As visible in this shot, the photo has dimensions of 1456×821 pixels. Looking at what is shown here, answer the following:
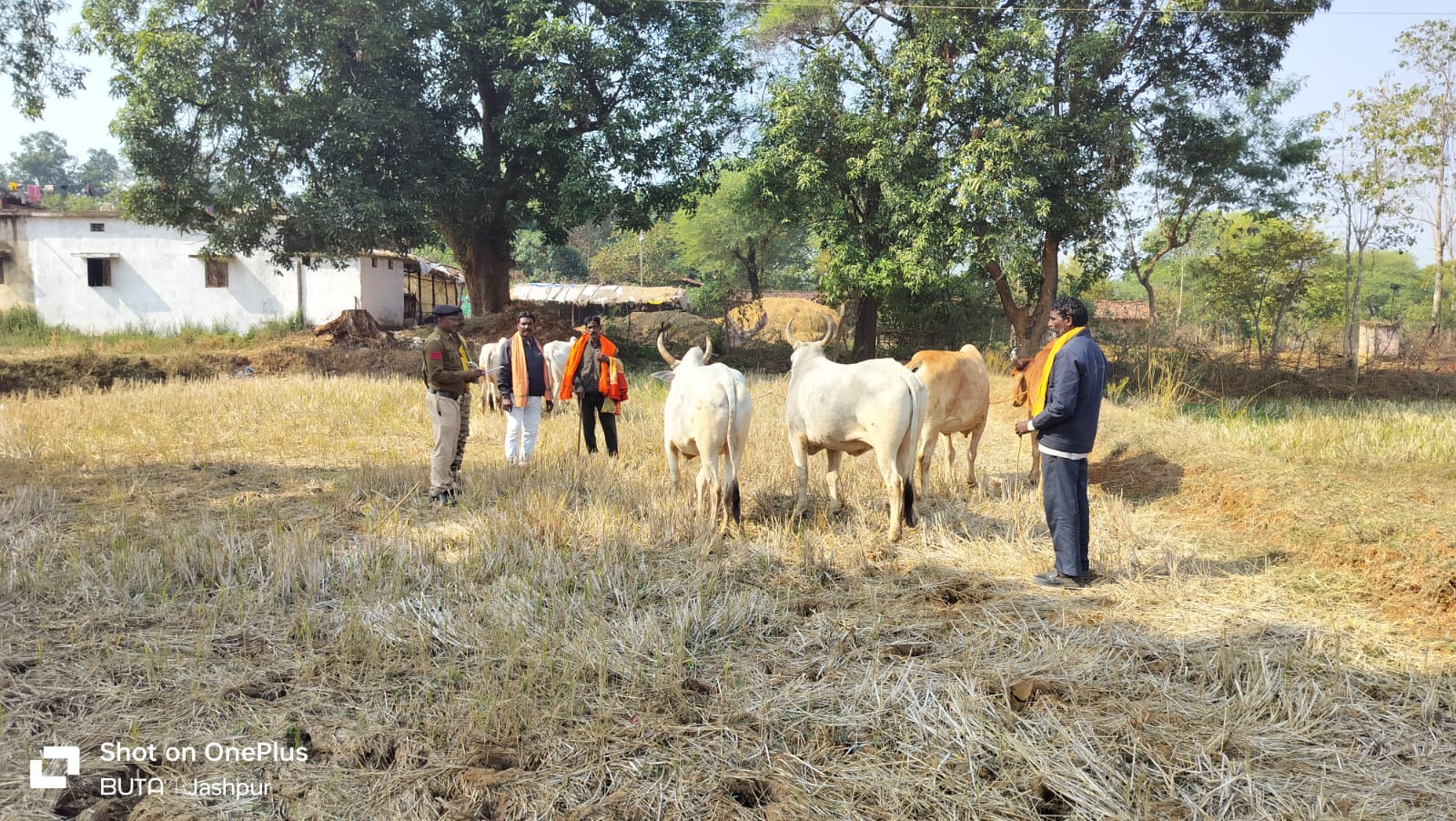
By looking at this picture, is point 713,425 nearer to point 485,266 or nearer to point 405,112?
point 405,112

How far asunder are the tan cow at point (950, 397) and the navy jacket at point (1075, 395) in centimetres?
246

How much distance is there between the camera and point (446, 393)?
6918 mm

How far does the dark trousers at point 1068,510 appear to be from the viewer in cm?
499

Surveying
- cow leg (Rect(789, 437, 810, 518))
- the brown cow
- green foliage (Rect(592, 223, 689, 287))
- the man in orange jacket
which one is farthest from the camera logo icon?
green foliage (Rect(592, 223, 689, 287))

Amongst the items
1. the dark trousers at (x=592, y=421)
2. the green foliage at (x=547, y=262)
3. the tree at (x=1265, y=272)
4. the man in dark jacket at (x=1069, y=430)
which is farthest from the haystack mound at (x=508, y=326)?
the green foliage at (x=547, y=262)

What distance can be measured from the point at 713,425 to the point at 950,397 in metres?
2.75

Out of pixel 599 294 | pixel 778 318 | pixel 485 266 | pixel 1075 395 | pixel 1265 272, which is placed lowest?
pixel 1075 395

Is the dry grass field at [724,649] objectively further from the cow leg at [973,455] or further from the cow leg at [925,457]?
the cow leg at [973,455]

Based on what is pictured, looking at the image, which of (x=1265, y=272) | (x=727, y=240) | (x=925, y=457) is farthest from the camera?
(x=727, y=240)

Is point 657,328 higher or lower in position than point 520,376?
higher

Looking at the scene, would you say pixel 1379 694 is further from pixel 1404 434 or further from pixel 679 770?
pixel 1404 434

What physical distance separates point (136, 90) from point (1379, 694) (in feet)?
58.2

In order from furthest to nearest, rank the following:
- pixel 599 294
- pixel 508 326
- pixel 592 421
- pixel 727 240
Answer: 1. pixel 599 294
2. pixel 727 240
3. pixel 508 326
4. pixel 592 421

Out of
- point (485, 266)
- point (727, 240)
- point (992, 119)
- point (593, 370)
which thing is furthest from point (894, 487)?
point (727, 240)
